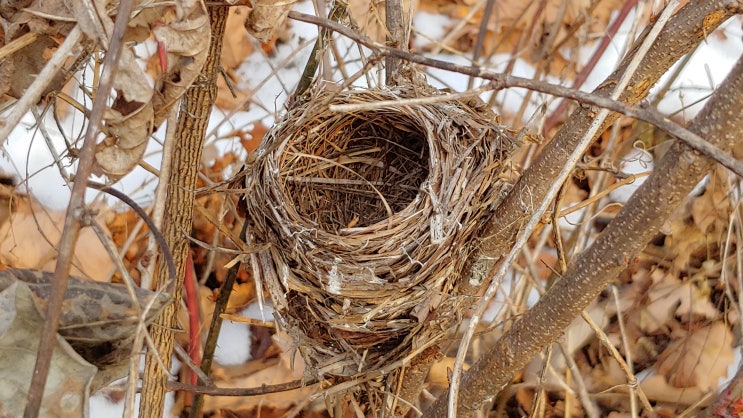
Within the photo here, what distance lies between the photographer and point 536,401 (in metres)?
1.66

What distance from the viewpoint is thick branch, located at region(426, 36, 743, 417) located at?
1088mm

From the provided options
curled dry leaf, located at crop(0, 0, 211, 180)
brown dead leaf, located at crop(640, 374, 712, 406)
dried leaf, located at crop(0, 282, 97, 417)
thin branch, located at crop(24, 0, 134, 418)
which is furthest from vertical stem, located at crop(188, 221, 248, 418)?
brown dead leaf, located at crop(640, 374, 712, 406)

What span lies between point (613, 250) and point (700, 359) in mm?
1524

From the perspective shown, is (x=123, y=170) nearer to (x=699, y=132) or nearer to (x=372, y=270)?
(x=372, y=270)

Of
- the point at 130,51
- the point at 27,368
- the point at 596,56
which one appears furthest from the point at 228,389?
the point at 596,56

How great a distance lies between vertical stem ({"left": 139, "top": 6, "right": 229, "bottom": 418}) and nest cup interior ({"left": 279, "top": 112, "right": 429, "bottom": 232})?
30 centimetres

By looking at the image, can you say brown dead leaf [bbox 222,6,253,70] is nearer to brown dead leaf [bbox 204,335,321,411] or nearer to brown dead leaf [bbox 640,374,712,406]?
brown dead leaf [bbox 204,335,321,411]

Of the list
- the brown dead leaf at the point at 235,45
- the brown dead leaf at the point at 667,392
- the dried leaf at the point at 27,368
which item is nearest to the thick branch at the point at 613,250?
the dried leaf at the point at 27,368

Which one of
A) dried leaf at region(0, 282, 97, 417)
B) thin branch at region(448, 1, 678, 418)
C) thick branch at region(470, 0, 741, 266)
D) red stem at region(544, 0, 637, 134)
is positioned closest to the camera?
dried leaf at region(0, 282, 97, 417)

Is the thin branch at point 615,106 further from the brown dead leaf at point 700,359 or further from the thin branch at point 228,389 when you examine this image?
the brown dead leaf at point 700,359

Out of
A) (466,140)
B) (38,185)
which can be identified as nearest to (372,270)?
(466,140)

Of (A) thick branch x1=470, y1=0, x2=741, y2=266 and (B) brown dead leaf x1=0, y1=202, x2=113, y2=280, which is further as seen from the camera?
(B) brown dead leaf x1=0, y1=202, x2=113, y2=280

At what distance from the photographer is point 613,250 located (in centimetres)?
124

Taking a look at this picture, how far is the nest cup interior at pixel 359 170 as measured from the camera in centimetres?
179
